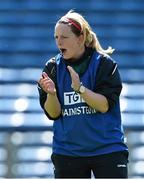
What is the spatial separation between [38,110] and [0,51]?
0.98 meters

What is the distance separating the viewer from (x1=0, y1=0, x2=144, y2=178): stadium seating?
6.95m

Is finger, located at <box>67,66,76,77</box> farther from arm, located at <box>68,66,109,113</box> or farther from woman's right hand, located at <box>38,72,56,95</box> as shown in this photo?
woman's right hand, located at <box>38,72,56,95</box>

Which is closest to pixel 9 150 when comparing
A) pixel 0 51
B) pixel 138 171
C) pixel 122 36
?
pixel 138 171

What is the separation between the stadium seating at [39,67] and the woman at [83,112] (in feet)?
9.23

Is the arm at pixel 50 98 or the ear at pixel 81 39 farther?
the ear at pixel 81 39

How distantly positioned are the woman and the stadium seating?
281cm

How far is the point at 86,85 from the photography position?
3.65 meters

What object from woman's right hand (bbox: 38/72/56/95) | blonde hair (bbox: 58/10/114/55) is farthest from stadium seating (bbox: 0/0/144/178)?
woman's right hand (bbox: 38/72/56/95)

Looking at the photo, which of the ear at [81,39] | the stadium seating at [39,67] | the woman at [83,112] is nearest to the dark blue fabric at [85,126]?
the woman at [83,112]

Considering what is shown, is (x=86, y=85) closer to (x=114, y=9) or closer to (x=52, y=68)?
(x=52, y=68)

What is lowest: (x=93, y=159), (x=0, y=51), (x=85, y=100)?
(x=93, y=159)

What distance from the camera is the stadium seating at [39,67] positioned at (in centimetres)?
695

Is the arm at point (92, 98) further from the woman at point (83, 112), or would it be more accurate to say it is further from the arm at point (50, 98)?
the arm at point (50, 98)

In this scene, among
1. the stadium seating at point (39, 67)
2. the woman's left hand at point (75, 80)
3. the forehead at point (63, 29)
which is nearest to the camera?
the woman's left hand at point (75, 80)
